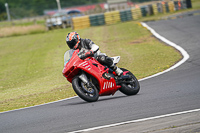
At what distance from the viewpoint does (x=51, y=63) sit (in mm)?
17859

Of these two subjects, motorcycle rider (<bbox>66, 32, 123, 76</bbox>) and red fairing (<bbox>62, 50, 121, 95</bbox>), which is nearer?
red fairing (<bbox>62, 50, 121, 95</bbox>)

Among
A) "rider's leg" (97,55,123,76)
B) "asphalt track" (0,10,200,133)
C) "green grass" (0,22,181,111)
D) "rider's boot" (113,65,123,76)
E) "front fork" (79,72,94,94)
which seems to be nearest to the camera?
"asphalt track" (0,10,200,133)

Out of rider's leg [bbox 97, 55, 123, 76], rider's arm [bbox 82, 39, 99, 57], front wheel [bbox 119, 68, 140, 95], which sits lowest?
front wheel [bbox 119, 68, 140, 95]

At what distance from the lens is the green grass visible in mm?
10812

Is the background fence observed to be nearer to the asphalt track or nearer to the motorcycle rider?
the asphalt track

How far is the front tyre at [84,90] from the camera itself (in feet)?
24.0

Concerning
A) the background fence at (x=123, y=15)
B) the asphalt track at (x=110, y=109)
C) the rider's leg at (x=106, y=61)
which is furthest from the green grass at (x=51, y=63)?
the background fence at (x=123, y=15)

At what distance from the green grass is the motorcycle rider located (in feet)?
7.38

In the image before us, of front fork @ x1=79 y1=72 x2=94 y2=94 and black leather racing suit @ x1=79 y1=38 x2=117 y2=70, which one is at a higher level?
black leather racing suit @ x1=79 y1=38 x2=117 y2=70

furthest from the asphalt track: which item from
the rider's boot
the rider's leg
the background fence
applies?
the background fence

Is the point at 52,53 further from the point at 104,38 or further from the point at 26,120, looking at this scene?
the point at 26,120

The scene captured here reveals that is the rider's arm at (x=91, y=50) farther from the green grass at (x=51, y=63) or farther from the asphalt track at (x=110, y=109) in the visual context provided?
the green grass at (x=51, y=63)

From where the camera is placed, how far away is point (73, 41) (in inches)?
305

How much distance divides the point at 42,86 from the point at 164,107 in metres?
6.74
